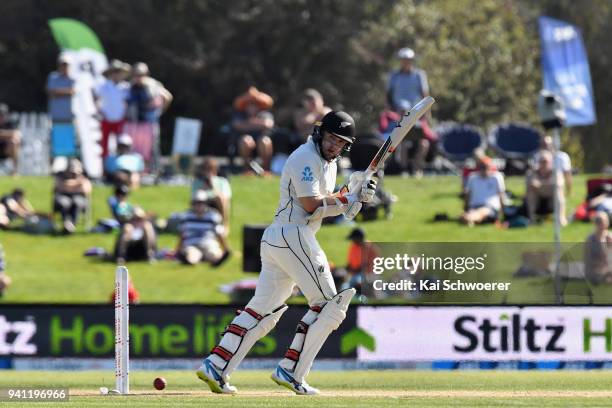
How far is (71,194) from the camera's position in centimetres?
2427

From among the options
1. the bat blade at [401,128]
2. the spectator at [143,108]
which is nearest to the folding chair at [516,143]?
the spectator at [143,108]

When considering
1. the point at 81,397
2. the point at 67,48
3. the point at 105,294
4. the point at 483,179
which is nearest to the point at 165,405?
the point at 81,397

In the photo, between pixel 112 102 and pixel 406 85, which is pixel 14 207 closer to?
pixel 112 102

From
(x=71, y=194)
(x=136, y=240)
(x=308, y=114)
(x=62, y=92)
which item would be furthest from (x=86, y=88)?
(x=136, y=240)

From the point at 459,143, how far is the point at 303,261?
17.8 m

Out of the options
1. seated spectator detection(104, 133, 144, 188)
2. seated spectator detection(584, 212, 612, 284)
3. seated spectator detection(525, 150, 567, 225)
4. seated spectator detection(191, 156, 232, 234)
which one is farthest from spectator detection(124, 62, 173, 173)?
seated spectator detection(584, 212, 612, 284)

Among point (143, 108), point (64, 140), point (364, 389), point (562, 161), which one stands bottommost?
point (364, 389)

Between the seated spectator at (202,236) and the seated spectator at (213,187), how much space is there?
172 millimetres

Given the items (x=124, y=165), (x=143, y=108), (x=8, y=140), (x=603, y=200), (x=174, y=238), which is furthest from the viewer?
(x=8, y=140)

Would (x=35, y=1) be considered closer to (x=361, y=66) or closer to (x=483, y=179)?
(x=361, y=66)

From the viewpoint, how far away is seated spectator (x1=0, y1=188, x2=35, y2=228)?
24969mm

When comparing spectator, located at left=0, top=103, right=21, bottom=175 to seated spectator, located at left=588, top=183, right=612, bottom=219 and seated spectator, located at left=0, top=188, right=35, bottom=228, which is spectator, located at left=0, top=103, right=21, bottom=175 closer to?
seated spectator, located at left=0, top=188, right=35, bottom=228

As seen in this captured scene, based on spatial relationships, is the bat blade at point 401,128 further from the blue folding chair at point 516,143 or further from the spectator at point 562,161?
the blue folding chair at point 516,143

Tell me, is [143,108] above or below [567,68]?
below
